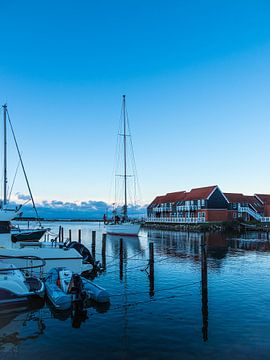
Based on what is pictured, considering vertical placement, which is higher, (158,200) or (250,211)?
(158,200)

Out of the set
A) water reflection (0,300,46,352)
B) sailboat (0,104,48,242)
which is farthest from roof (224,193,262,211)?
water reflection (0,300,46,352)

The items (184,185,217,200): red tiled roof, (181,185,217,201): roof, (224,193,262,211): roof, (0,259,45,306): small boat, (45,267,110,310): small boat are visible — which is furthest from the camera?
(224,193,262,211): roof

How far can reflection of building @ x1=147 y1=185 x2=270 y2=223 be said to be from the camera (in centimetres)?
7850

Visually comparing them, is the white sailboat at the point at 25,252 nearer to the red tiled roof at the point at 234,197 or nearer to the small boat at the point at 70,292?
the small boat at the point at 70,292

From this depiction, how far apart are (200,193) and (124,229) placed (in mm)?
28231

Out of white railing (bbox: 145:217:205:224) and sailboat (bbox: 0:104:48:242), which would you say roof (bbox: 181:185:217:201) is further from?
sailboat (bbox: 0:104:48:242)

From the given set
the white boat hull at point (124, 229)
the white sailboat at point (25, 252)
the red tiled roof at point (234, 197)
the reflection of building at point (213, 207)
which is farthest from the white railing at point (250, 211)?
the white sailboat at point (25, 252)

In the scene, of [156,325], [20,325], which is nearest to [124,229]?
[20,325]

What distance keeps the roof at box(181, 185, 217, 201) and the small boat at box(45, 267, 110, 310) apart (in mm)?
64670

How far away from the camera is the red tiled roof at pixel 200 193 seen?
79.3 meters

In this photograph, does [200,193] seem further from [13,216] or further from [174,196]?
[13,216]

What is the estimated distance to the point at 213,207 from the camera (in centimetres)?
7888

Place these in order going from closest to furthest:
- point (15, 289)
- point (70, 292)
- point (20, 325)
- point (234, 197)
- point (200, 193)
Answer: point (20, 325)
point (15, 289)
point (70, 292)
point (200, 193)
point (234, 197)

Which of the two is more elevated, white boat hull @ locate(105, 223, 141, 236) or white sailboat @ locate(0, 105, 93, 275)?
white sailboat @ locate(0, 105, 93, 275)
